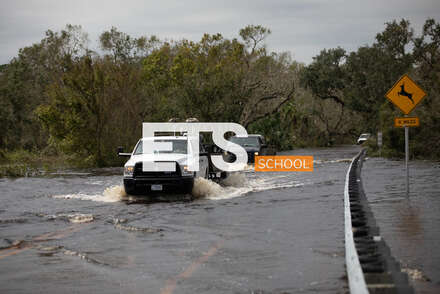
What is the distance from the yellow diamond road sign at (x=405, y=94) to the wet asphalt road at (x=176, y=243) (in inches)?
112

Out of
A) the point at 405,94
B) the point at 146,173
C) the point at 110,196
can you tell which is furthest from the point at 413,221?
the point at 110,196

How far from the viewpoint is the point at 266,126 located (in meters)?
61.9

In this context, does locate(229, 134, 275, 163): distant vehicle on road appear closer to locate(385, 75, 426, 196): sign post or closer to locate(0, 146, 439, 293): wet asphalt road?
locate(0, 146, 439, 293): wet asphalt road

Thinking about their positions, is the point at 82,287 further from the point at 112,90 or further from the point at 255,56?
the point at 255,56

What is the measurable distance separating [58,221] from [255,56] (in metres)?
54.9

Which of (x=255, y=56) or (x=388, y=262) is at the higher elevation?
(x=255, y=56)

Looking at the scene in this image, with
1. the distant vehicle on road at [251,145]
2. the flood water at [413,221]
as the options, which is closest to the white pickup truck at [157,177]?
the flood water at [413,221]

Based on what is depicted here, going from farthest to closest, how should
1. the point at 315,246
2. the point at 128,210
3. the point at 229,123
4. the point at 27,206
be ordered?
the point at 229,123, the point at 27,206, the point at 128,210, the point at 315,246

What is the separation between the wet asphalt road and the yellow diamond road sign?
285cm

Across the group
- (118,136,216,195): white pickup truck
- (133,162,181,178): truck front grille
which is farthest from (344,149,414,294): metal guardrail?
(133,162,181,178): truck front grille

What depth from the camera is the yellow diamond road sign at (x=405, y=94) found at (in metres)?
18.6

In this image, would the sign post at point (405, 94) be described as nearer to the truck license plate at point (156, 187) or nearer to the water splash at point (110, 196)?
the truck license plate at point (156, 187)

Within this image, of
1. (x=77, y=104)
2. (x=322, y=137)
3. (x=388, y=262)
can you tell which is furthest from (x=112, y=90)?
(x=322, y=137)

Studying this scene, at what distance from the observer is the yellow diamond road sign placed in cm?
1856
